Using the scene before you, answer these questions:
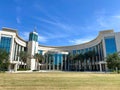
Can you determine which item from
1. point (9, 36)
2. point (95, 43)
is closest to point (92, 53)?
point (95, 43)

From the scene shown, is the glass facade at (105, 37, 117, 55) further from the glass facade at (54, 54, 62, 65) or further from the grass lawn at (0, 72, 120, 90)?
the grass lawn at (0, 72, 120, 90)

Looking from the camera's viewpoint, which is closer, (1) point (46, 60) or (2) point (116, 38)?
(2) point (116, 38)

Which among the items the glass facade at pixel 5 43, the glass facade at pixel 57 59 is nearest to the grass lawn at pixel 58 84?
the glass facade at pixel 5 43

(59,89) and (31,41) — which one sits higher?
(31,41)

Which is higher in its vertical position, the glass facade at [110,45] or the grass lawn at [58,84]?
the glass facade at [110,45]

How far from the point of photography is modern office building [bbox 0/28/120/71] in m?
60.2

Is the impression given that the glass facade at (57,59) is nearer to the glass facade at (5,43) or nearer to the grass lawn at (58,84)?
the glass facade at (5,43)

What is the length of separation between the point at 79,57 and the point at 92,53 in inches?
342

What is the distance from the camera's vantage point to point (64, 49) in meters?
103

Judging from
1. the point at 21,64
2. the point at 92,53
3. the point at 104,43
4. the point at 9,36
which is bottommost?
the point at 21,64

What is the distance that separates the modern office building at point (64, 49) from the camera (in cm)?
6025

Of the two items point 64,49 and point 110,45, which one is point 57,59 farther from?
point 110,45

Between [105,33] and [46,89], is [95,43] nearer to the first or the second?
[105,33]

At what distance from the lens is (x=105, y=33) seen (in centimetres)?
6375
